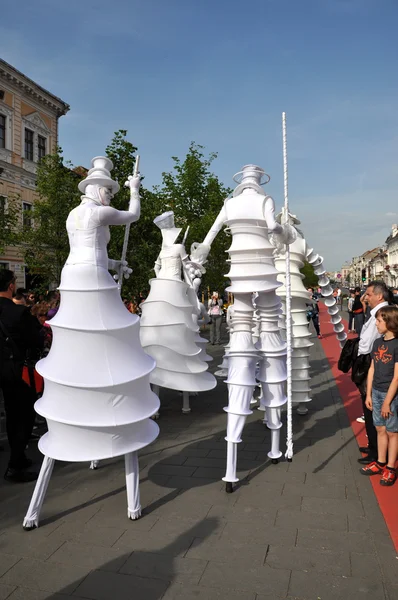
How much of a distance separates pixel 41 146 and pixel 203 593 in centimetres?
3194

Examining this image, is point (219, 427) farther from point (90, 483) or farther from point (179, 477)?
point (90, 483)

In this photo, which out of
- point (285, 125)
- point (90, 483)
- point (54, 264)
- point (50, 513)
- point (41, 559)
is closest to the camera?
point (41, 559)

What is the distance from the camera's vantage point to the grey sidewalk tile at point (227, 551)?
308 centimetres

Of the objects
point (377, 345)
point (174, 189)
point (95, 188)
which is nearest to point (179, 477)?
point (377, 345)

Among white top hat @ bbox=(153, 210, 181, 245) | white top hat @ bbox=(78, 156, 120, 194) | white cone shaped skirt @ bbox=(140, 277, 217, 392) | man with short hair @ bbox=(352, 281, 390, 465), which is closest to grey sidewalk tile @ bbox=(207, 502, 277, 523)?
man with short hair @ bbox=(352, 281, 390, 465)

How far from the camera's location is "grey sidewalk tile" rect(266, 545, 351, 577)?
116 inches

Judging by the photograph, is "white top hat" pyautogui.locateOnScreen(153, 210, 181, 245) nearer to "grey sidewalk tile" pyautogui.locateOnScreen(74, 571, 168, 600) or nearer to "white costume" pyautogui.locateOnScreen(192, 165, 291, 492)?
"white costume" pyautogui.locateOnScreen(192, 165, 291, 492)

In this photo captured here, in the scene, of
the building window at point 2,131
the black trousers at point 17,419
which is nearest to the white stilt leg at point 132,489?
the black trousers at point 17,419

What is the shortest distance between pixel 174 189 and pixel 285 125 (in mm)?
18440

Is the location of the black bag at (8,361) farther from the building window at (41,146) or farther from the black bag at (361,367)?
the building window at (41,146)

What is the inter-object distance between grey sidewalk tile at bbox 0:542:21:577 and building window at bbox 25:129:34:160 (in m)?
29.5

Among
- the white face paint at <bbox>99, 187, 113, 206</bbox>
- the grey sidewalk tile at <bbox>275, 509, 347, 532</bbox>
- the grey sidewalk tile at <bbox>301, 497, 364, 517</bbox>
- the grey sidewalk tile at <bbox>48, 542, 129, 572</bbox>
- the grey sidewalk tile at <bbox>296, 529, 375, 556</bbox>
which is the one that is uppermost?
the white face paint at <bbox>99, 187, 113, 206</bbox>

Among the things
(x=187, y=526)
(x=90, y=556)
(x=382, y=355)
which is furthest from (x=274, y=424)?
(x=90, y=556)

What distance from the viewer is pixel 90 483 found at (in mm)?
4473
